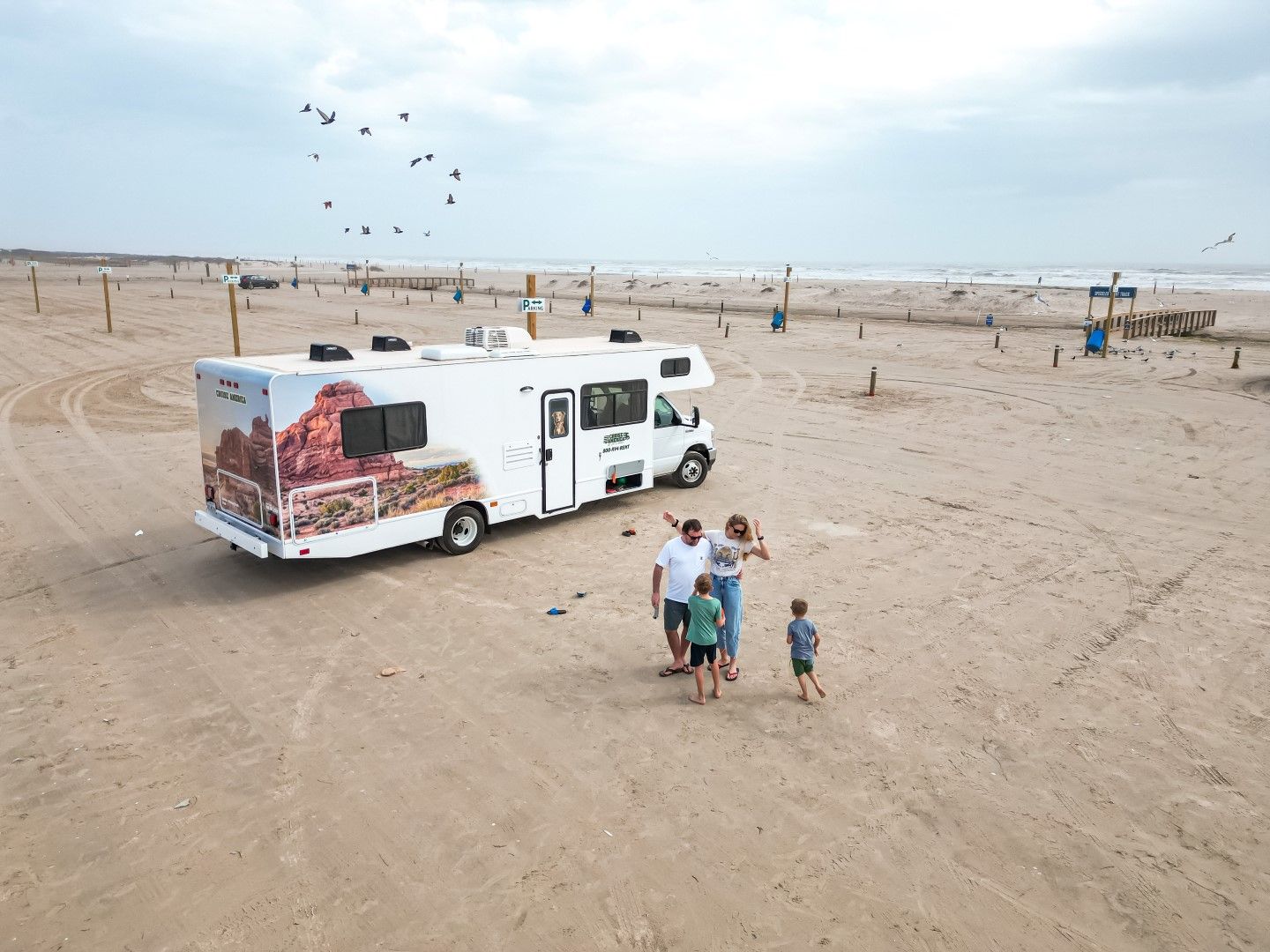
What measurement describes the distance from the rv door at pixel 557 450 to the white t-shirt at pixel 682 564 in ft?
15.6

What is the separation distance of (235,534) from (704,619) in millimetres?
6167

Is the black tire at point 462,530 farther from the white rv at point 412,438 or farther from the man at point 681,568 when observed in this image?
the man at point 681,568

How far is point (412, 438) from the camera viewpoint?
1084cm

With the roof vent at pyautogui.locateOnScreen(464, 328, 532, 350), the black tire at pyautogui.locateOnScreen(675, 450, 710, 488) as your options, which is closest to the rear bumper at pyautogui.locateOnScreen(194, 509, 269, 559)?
the roof vent at pyautogui.locateOnScreen(464, 328, 532, 350)

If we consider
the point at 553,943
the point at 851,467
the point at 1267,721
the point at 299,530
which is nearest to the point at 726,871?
the point at 553,943

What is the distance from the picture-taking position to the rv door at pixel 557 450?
12.3 m

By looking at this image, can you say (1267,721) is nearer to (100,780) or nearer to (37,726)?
(100,780)

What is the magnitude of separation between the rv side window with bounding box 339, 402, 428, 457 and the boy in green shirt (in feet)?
15.6

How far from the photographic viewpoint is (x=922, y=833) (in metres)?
6.20

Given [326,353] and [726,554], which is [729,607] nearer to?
[726,554]

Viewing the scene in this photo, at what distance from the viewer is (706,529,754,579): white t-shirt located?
805 centimetres

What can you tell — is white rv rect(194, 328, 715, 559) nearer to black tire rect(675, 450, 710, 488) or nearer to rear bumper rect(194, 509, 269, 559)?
rear bumper rect(194, 509, 269, 559)

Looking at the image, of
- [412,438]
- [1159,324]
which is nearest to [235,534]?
[412,438]

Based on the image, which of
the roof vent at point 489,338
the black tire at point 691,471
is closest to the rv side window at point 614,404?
the roof vent at point 489,338
